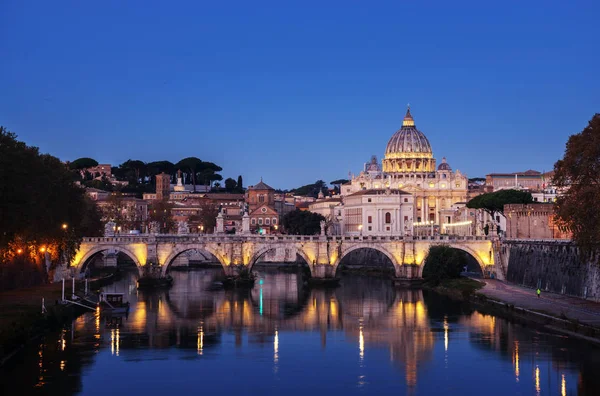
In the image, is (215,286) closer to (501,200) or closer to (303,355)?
(501,200)

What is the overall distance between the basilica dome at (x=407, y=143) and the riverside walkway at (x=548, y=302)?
348ft

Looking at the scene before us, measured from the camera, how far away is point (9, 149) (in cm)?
5084

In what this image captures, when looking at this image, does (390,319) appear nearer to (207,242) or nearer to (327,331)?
(327,331)

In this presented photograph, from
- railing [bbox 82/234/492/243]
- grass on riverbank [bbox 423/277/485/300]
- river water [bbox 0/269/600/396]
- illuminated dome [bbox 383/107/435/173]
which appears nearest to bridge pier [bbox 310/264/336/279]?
railing [bbox 82/234/492/243]

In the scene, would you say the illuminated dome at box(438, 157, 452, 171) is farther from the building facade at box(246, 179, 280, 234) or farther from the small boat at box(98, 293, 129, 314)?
the small boat at box(98, 293, 129, 314)

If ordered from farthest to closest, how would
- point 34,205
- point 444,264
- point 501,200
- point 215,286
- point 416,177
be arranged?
point 416,177, point 501,200, point 215,286, point 444,264, point 34,205

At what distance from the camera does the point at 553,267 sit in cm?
5812

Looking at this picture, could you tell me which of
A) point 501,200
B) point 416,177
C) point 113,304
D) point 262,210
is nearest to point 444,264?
point 501,200

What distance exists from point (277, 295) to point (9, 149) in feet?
79.8

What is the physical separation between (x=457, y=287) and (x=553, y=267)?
864cm

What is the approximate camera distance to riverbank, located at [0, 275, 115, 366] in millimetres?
39125

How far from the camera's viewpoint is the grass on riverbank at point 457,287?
62.3 meters

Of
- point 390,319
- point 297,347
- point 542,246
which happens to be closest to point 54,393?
point 297,347

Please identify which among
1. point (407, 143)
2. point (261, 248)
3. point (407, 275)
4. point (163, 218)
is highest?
point (407, 143)
